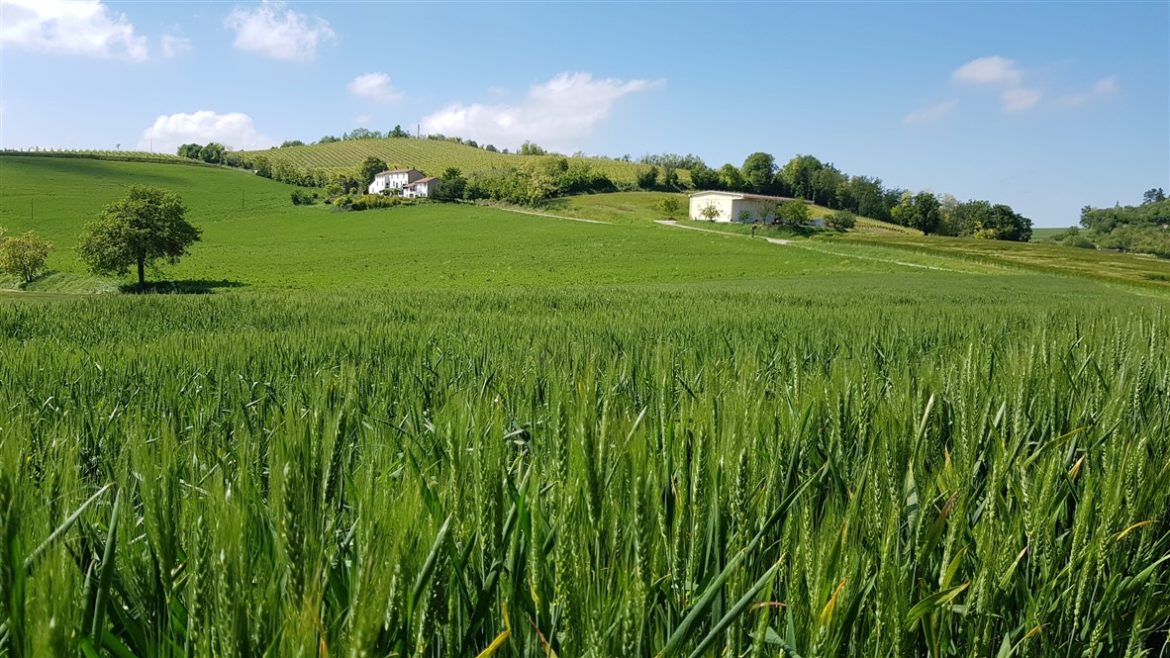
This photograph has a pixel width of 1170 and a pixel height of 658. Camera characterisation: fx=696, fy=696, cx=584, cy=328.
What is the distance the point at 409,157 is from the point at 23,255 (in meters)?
124

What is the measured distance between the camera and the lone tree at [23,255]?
40.2m

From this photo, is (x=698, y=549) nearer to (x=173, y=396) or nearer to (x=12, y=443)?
(x=12, y=443)

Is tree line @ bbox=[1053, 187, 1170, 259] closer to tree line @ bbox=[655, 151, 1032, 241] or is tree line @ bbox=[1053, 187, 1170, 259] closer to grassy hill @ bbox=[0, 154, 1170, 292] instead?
tree line @ bbox=[655, 151, 1032, 241]

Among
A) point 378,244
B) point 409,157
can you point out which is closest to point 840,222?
point 378,244

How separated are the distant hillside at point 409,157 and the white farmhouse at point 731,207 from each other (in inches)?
1085

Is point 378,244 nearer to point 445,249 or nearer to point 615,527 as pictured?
point 445,249

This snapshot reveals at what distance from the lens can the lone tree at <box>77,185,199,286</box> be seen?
40.3 meters

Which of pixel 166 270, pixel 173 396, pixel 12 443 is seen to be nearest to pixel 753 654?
pixel 12 443

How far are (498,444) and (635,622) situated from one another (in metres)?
0.39

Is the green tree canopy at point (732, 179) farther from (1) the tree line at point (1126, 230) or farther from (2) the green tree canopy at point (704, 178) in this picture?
(1) the tree line at point (1126, 230)

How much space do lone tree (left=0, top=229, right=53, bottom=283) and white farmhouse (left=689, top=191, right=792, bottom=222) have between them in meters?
77.0

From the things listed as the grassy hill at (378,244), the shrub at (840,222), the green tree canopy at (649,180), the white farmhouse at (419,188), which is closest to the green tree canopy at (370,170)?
the white farmhouse at (419,188)

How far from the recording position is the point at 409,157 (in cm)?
16012

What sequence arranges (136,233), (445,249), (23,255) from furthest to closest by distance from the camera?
(445,249), (23,255), (136,233)
